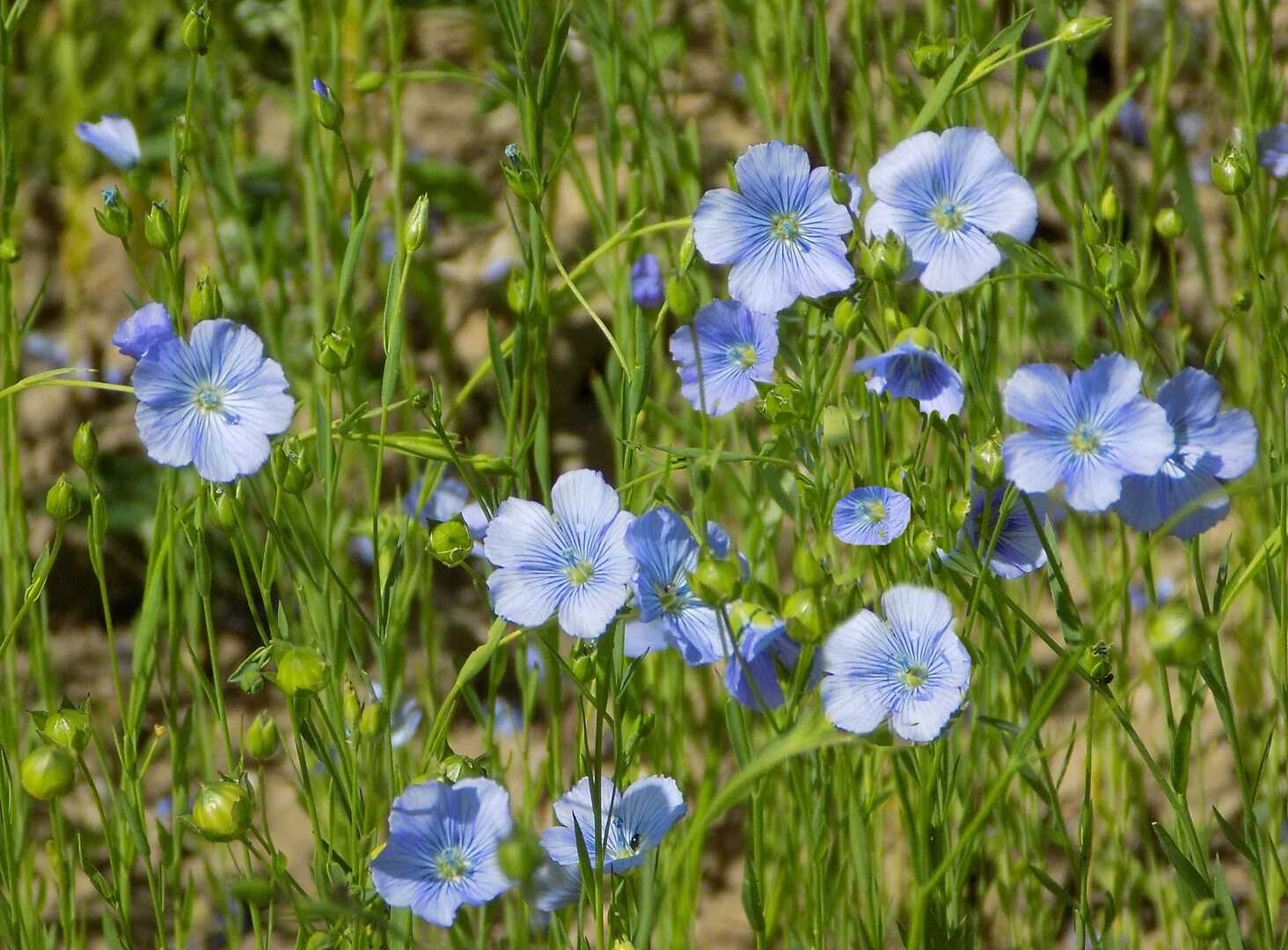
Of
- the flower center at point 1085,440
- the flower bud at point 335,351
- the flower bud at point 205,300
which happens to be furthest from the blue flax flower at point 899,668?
the flower bud at point 205,300

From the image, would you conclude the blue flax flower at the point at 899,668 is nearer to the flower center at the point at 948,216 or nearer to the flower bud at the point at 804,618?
the flower bud at the point at 804,618

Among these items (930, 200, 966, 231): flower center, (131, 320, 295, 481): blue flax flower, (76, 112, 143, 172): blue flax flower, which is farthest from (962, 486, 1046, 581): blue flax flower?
(76, 112, 143, 172): blue flax flower

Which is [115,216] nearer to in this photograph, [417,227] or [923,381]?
[417,227]

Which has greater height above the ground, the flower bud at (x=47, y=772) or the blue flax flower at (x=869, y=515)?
the blue flax flower at (x=869, y=515)

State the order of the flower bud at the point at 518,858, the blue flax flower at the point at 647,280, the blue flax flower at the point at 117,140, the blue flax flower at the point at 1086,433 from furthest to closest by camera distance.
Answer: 1. the blue flax flower at the point at 647,280
2. the blue flax flower at the point at 117,140
3. the blue flax flower at the point at 1086,433
4. the flower bud at the point at 518,858

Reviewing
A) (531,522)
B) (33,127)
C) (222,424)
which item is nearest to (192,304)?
(222,424)
